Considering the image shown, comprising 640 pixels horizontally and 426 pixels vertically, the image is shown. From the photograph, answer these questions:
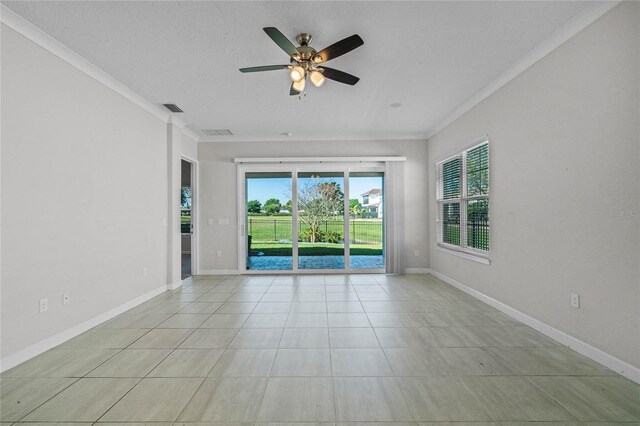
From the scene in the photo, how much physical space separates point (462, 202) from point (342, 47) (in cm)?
313

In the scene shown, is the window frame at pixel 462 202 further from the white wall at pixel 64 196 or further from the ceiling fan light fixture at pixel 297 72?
the white wall at pixel 64 196

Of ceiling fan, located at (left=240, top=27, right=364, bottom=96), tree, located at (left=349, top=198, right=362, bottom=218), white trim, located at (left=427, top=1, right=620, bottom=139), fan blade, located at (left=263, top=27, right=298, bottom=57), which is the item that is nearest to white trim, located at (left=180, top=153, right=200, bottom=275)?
tree, located at (left=349, top=198, right=362, bottom=218)

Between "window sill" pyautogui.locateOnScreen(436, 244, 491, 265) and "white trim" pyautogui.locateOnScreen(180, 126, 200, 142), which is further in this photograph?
"white trim" pyautogui.locateOnScreen(180, 126, 200, 142)

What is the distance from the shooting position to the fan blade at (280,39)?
2.04 m

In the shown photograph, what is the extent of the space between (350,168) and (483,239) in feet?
8.88

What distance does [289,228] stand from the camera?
222 inches

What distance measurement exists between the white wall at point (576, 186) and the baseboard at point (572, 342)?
4 cm

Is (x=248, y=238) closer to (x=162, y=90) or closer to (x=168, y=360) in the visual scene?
(x=162, y=90)

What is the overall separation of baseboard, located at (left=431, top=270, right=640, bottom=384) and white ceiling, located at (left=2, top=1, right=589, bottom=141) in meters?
2.67

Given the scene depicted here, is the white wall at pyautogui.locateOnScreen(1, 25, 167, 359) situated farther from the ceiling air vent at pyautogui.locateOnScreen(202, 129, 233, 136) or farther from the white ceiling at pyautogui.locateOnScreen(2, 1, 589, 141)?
the ceiling air vent at pyautogui.locateOnScreen(202, 129, 233, 136)

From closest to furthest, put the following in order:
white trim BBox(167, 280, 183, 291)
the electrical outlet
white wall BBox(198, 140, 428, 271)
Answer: the electrical outlet, white trim BBox(167, 280, 183, 291), white wall BBox(198, 140, 428, 271)

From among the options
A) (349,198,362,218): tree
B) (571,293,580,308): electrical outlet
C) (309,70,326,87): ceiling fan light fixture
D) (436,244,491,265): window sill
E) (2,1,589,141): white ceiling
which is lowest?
Answer: (571,293,580,308): electrical outlet

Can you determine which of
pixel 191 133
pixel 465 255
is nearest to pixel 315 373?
pixel 465 255

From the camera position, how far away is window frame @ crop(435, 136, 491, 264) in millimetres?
3723
